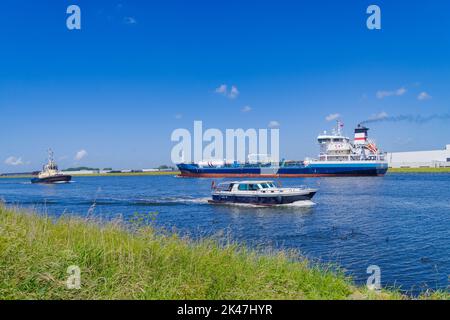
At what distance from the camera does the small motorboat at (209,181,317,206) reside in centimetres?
3909

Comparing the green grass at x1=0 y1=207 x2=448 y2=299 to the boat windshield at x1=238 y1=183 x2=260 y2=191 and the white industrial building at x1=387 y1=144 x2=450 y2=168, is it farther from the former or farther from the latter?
the white industrial building at x1=387 y1=144 x2=450 y2=168

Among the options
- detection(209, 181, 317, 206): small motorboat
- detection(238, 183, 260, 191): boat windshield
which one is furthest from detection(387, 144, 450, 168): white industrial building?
detection(238, 183, 260, 191): boat windshield

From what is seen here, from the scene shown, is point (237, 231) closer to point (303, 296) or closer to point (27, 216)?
point (27, 216)

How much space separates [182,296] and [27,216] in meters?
8.36

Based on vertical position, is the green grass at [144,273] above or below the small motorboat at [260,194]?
above

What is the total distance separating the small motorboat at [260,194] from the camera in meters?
39.1

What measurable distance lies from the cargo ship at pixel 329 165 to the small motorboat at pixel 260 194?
69.8 m

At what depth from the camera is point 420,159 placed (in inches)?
5915

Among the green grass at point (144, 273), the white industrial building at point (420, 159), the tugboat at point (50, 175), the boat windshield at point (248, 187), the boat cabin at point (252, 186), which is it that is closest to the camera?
the green grass at point (144, 273)

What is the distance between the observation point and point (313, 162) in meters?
110

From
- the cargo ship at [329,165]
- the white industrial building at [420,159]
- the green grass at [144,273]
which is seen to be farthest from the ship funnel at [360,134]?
the green grass at [144,273]

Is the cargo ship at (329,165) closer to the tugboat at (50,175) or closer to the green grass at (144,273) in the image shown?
the tugboat at (50,175)
